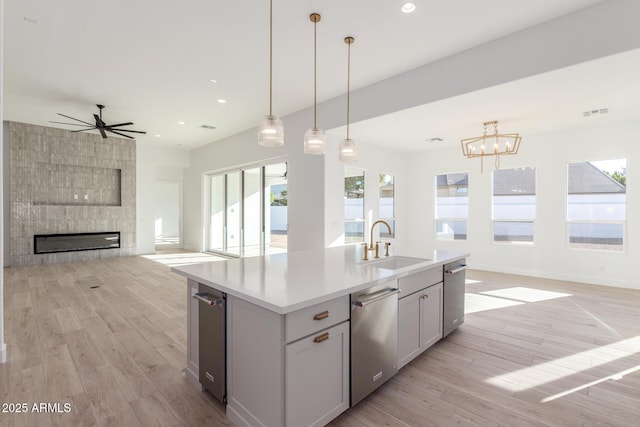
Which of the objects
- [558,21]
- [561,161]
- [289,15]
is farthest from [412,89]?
[561,161]

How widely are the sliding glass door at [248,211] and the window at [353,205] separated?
1.38 metres

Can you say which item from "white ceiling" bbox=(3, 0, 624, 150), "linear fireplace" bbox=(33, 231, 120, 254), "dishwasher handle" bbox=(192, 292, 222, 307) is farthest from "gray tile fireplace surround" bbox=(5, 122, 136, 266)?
"dishwasher handle" bbox=(192, 292, 222, 307)

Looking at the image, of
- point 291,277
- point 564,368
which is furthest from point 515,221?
point 291,277

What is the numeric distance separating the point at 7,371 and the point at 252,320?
236 cm

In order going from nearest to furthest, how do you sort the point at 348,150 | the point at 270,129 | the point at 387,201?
the point at 270,129
the point at 348,150
the point at 387,201

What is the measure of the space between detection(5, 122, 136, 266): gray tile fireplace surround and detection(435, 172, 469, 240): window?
8.34 metres

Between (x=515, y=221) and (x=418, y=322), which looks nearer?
(x=418, y=322)

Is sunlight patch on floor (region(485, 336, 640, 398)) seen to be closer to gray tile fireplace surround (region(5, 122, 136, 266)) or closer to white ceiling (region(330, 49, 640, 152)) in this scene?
white ceiling (region(330, 49, 640, 152))

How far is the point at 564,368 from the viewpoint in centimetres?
262

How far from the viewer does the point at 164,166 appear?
10.0 metres

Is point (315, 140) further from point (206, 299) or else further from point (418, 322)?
point (418, 322)

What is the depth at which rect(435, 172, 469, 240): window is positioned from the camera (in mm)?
7273

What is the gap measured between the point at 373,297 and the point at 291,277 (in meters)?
0.55

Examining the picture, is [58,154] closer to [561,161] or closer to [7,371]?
[7,371]
